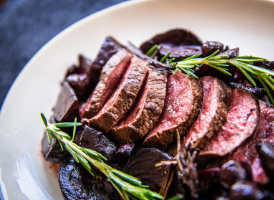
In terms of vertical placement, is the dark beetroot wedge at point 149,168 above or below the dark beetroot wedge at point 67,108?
below

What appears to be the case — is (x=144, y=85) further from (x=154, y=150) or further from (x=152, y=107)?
(x=154, y=150)

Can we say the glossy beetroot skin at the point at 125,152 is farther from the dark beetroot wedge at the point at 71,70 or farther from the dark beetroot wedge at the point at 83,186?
the dark beetroot wedge at the point at 71,70

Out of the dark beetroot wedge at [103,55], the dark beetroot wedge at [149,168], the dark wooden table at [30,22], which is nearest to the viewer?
the dark beetroot wedge at [149,168]

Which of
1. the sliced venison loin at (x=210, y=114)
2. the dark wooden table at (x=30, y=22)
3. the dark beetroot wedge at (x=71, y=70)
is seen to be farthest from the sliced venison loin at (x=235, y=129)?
the dark wooden table at (x=30, y=22)

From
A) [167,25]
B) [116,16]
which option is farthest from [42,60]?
[167,25]

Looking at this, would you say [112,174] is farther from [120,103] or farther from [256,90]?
[256,90]

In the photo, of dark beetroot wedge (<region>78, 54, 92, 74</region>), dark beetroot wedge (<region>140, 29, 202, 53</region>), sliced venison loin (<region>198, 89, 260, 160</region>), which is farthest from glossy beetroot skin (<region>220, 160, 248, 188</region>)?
dark beetroot wedge (<region>78, 54, 92, 74</region>)

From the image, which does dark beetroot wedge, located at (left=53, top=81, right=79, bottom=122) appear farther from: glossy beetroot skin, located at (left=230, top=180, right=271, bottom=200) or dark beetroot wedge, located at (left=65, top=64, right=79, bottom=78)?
glossy beetroot skin, located at (left=230, top=180, right=271, bottom=200)
